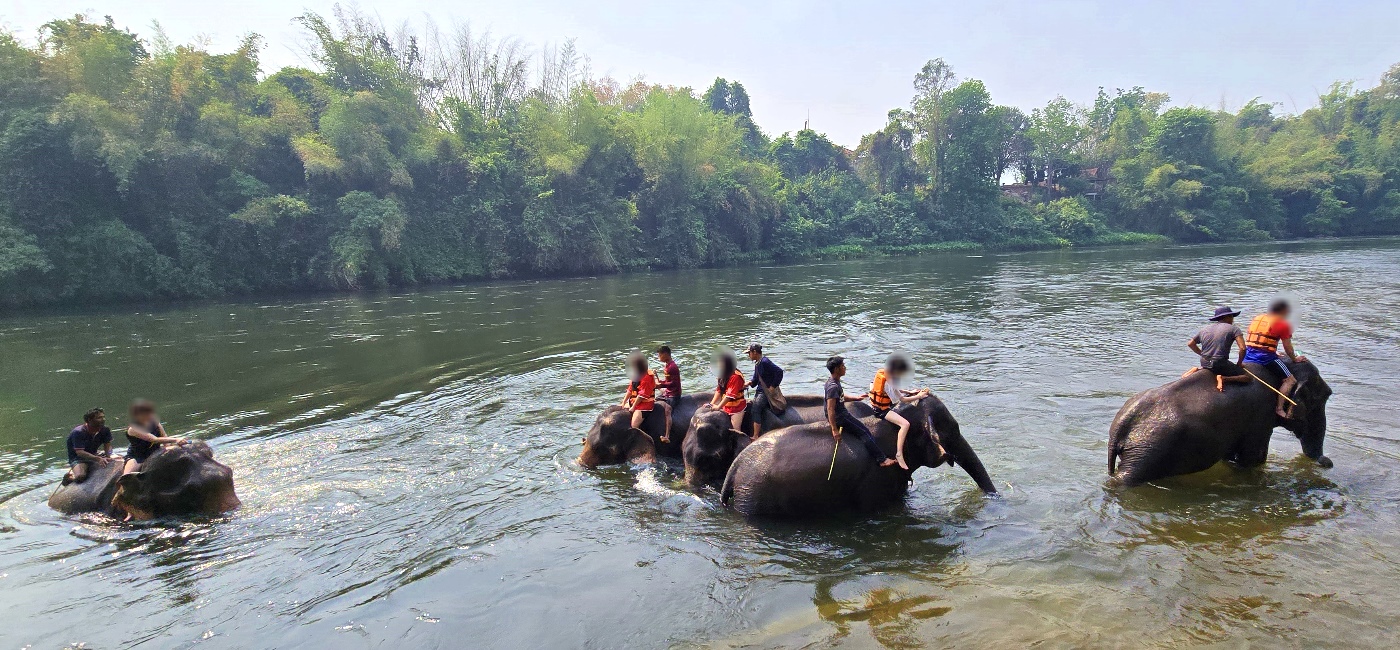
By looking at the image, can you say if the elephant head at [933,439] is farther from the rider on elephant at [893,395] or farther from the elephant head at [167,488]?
the elephant head at [167,488]

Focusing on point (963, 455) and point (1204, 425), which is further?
point (1204, 425)

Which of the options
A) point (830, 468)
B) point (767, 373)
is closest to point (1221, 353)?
point (830, 468)

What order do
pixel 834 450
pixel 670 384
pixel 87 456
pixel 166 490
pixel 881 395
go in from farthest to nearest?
pixel 670 384 < pixel 87 456 < pixel 166 490 < pixel 881 395 < pixel 834 450

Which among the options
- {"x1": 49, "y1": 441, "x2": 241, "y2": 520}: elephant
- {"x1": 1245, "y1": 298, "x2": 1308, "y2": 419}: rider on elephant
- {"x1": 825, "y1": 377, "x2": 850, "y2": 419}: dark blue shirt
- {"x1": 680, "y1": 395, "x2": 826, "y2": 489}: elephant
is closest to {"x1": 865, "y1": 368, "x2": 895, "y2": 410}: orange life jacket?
{"x1": 825, "y1": 377, "x2": 850, "y2": 419}: dark blue shirt

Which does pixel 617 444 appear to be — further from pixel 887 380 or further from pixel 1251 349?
pixel 1251 349

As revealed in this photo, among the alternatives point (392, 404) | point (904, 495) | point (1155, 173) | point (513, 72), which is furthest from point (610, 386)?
point (1155, 173)

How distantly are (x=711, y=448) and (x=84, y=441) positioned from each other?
6966mm

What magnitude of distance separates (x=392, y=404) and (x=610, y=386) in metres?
3.73

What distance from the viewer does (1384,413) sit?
9719mm

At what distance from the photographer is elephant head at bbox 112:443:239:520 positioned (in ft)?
24.3

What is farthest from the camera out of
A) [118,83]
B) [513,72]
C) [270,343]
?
[513,72]

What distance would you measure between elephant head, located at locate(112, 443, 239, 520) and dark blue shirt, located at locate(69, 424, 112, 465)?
0.91 metres

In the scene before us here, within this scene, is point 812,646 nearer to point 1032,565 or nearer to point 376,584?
point 1032,565

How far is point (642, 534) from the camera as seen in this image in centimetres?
686
